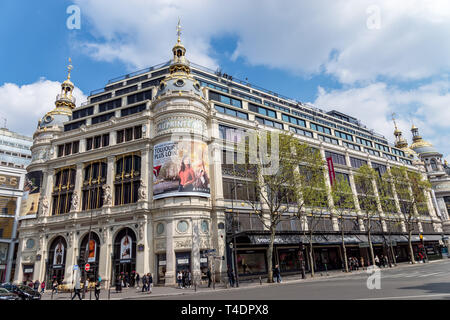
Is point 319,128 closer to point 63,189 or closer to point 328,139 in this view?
point 328,139

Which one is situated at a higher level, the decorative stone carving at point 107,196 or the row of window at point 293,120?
the row of window at point 293,120

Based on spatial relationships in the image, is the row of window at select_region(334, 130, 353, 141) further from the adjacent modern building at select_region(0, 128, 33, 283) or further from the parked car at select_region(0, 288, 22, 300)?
the adjacent modern building at select_region(0, 128, 33, 283)

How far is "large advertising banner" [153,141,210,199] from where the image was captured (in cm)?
3550

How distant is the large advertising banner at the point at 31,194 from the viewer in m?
45.1

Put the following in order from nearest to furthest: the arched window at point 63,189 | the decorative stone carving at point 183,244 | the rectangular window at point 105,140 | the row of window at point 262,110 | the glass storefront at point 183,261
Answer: the glass storefront at point 183,261 < the decorative stone carving at point 183,244 < the arched window at point 63,189 < the rectangular window at point 105,140 < the row of window at point 262,110

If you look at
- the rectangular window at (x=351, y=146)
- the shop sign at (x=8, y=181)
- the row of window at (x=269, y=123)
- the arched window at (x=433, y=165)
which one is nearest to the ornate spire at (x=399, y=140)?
the arched window at (x=433, y=165)

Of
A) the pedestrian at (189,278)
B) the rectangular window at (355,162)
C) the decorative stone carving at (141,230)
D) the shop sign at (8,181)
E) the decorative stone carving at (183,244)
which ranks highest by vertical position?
the shop sign at (8,181)

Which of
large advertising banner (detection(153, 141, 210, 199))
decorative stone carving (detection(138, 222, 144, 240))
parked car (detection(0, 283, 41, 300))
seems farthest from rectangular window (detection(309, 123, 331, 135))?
parked car (detection(0, 283, 41, 300))

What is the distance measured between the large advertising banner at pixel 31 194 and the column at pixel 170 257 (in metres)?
24.4

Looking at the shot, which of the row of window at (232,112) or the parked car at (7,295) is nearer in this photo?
the parked car at (7,295)

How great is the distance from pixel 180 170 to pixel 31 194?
27.3m

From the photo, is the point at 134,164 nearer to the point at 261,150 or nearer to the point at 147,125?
the point at 147,125

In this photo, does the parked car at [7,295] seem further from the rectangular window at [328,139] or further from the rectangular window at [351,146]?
the rectangular window at [351,146]
